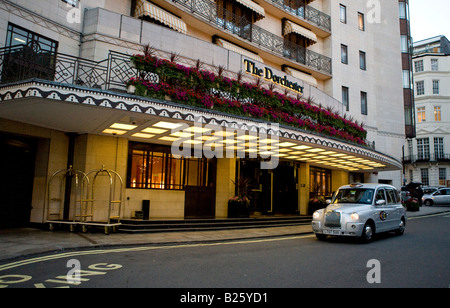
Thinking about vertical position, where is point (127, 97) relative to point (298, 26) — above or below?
below

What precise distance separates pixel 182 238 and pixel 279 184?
33.1 feet

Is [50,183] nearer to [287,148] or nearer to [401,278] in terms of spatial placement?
[287,148]

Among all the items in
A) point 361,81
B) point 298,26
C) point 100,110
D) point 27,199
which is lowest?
point 27,199

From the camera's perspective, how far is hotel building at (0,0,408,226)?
9734 millimetres

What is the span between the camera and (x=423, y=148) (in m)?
51.6

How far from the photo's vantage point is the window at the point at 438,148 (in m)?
49.8

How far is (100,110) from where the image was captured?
898 centimetres

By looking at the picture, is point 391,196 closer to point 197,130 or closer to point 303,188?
point 197,130

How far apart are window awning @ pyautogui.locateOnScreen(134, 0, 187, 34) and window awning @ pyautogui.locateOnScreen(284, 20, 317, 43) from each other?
9585mm

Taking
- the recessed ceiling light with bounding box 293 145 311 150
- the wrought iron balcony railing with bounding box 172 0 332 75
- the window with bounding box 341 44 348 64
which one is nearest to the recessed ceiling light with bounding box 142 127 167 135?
the recessed ceiling light with bounding box 293 145 311 150

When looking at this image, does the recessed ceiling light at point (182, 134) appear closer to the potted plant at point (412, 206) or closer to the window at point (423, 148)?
the potted plant at point (412, 206)

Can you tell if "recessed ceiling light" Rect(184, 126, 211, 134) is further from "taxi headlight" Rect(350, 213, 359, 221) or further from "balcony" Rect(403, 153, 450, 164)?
"balcony" Rect(403, 153, 450, 164)

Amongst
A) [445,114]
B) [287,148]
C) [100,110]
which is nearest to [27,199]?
[100,110]

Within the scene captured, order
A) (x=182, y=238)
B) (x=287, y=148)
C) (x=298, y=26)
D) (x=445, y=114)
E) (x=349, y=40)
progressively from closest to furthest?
(x=182, y=238)
(x=287, y=148)
(x=298, y=26)
(x=349, y=40)
(x=445, y=114)
